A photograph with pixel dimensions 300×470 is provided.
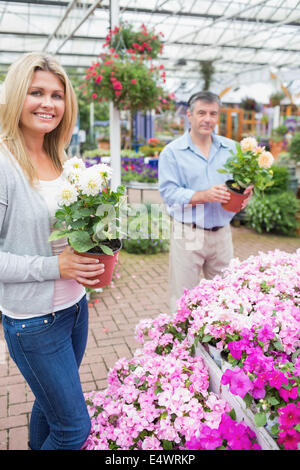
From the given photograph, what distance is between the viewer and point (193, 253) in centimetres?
270

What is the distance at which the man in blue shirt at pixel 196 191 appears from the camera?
264 cm

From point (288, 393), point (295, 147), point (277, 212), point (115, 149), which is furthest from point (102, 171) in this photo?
point (295, 147)

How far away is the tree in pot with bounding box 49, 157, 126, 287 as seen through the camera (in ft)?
4.49

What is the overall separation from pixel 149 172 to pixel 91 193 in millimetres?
5492

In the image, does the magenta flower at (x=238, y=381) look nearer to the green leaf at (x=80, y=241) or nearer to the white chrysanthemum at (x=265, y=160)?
the green leaf at (x=80, y=241)

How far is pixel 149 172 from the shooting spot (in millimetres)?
6809

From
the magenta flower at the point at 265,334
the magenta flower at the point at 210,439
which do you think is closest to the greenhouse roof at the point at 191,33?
the magenta flower at the point at 265,334

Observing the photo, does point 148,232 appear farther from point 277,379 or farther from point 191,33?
point 191,33

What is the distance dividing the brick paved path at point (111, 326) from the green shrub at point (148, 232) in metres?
0.14

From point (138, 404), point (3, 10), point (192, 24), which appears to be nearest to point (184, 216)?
point (138, 404)

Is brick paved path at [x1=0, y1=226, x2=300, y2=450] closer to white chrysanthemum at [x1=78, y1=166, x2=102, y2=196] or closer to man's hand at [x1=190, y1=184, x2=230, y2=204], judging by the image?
man's hand at [x1=190, y1=184, x2=230, y2=204]

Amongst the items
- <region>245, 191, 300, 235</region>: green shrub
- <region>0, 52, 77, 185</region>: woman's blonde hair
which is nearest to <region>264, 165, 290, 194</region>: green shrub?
<region>245, 191, 300, 235</region>: green shrub

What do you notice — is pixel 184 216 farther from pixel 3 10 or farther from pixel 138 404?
pixel 3 10

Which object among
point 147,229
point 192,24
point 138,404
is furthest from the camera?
point 192,24
